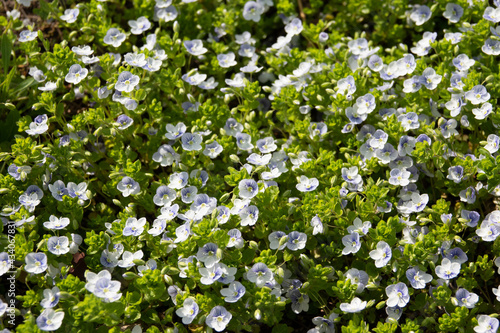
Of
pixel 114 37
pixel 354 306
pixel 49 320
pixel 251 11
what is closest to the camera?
pixel 49 320

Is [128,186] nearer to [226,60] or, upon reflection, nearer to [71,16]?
[226,60]

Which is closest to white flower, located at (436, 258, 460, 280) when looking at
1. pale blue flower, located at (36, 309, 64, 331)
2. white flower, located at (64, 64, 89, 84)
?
pale blue flower, located at (36, 309, 64, 331)

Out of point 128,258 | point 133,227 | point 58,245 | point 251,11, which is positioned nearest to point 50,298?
point 58,245

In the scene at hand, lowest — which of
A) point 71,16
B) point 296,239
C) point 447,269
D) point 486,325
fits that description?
point 486,325

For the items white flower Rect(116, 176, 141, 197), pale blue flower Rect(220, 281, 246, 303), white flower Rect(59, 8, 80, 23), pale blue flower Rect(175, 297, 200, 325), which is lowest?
pale blue flower Rect(175, 297, 200, 325)

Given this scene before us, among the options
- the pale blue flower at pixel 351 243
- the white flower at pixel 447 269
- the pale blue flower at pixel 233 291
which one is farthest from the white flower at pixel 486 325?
the pale blue flower at pixel 233 291

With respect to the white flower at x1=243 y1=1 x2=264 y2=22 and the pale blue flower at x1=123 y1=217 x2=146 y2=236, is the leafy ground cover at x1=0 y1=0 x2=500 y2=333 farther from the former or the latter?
the white flower at x1=243 y1=1 x2=264 y2=22

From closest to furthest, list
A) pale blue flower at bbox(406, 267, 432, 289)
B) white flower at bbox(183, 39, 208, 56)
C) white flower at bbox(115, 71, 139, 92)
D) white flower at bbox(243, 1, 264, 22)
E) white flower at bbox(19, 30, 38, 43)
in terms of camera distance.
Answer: pale blue flower at bbox(406, 267, 432, 289) → white flower at bbox(115, 71, 139, 92) → white flower at bbox(19, 30, 38, 43) → white flower at bbox(183, 39, 208, 56) → white flower at bbox(243, 1, 264, 22)

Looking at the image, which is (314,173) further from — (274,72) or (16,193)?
(16,193)

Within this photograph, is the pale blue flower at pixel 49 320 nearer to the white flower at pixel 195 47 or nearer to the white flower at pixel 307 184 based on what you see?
the white flower at pixel 307 184
